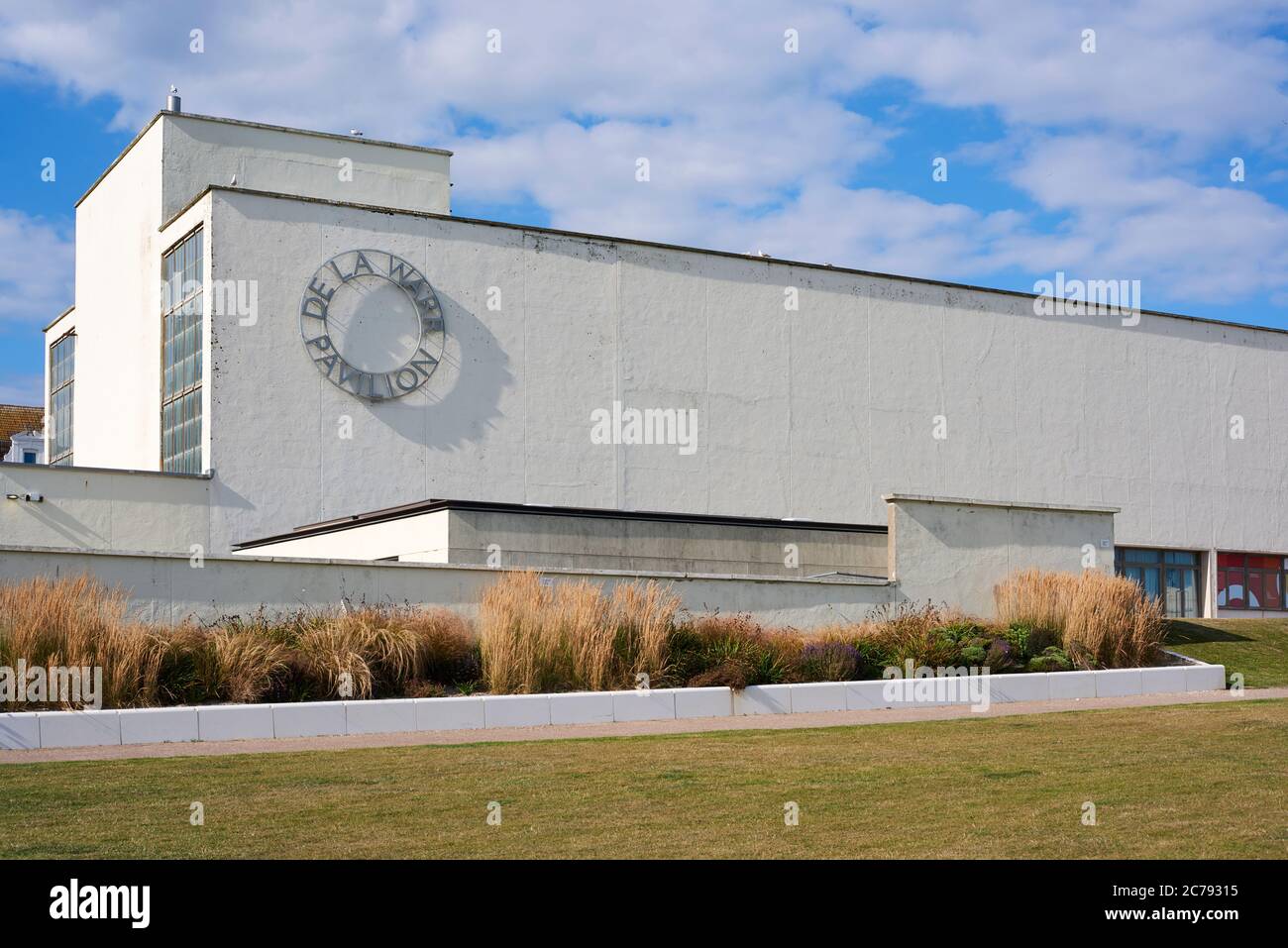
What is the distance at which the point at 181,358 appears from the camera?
103 feet

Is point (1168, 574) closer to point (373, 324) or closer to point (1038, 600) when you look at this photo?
point (1038, 600)

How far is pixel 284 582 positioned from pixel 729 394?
1674 cm

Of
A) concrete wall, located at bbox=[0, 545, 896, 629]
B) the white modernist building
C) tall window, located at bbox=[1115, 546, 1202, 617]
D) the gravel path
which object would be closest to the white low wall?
the gravel path

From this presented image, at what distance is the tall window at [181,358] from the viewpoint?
30.3 meters

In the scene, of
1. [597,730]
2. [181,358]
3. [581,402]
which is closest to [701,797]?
[597,730]

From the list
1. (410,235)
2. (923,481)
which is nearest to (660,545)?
(410,235)

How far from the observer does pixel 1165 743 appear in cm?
1330

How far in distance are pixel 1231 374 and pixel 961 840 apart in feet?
126

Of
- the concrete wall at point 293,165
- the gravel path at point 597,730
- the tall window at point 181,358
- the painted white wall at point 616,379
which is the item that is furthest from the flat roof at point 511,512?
the concrete wall at point 293,165

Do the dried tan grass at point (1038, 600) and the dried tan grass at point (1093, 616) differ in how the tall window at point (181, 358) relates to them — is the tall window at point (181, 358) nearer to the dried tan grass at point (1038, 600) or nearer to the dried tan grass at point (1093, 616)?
the dried tan grass at point (1038, 600)

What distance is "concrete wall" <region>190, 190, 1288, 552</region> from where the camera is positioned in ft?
98.8

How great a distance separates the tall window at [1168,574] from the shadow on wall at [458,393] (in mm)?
18901

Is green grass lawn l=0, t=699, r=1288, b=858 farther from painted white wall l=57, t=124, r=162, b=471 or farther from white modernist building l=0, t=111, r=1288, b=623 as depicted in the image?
painted white wall l=57, t=124, r=162, b=471

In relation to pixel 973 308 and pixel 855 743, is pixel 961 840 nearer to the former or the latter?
pixel 855 743
